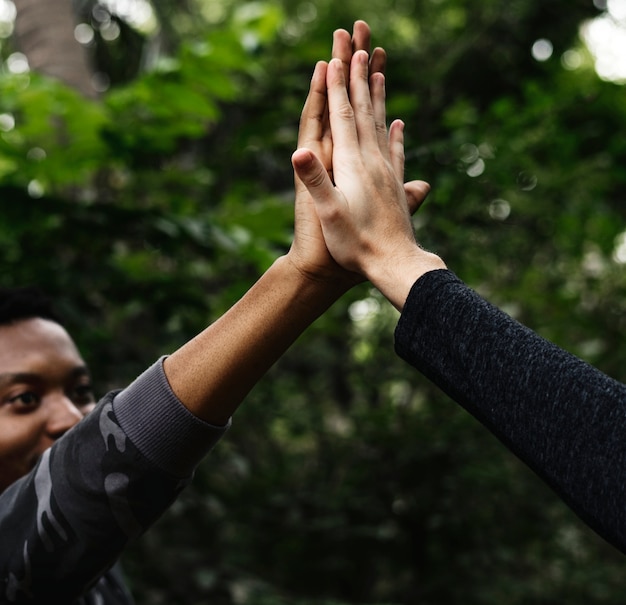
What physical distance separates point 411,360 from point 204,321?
7.72ft

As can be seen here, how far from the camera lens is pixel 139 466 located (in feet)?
4.28

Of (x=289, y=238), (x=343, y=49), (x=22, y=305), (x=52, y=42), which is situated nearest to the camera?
(x=343, y=49)

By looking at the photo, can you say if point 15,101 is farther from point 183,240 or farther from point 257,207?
point 257,207

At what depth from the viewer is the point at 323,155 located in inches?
53.4

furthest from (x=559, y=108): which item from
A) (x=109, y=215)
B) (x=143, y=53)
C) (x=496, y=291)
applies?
(x=143, y=53)

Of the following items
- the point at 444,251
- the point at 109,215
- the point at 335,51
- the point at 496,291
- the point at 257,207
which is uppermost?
the point at 496,291

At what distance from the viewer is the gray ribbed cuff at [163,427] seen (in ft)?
4.25

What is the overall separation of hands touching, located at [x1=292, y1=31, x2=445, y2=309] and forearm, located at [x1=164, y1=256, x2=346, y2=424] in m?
0.09

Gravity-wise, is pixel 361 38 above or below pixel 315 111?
above

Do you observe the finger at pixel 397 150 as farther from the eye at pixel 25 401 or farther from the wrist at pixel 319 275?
the eye at pixel 25 401

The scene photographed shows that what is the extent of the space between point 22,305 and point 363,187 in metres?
0.98

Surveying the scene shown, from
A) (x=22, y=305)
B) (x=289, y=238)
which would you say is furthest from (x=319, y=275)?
(x=289, y=238)

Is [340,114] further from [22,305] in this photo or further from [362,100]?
[22,305]

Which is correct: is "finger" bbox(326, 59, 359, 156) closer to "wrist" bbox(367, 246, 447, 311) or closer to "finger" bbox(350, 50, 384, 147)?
"finger" bbox(350, 50, 384, 147)
